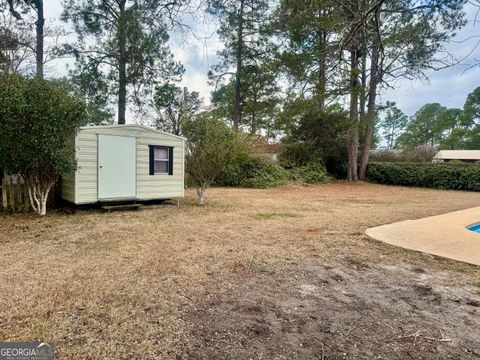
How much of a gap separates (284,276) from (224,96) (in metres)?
20.2

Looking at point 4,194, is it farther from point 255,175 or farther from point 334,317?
point 255,175

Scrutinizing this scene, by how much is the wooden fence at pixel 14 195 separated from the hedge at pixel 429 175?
17.2 metres

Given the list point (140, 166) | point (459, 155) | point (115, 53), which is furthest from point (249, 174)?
point (459, 155)

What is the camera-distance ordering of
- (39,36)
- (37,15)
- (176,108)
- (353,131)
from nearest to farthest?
(37,15) < (39,36) < (353,131) < (176,108)

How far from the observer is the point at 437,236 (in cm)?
534

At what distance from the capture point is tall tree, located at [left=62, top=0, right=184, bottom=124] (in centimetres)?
1234

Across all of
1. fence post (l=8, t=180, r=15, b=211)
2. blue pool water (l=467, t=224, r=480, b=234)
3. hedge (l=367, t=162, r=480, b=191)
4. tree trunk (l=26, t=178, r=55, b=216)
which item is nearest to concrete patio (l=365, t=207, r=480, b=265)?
blue pool water (l=467, t=224, r=480, b=234)

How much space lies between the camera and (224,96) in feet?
73.3

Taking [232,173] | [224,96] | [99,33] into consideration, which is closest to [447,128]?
[224,96]

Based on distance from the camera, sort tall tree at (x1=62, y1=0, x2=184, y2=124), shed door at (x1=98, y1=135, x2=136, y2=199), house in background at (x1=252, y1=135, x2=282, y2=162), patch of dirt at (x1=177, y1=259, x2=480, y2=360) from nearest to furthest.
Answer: patch of dirt at (x1=177, y1=259, x2=480, y2=360), shed door at (x1=98, y1=135, x2=136, y2=199), tall tree at (x1=62, y1=0, x2=184, y2=124), house in background at (x1=252, y1=135, x2=282, y2=162)

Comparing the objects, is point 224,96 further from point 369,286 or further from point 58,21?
point 369,286

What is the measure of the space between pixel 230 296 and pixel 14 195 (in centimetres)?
629

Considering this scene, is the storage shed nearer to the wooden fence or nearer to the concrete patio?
the wooden fence

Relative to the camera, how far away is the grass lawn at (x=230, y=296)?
7.07 feet
